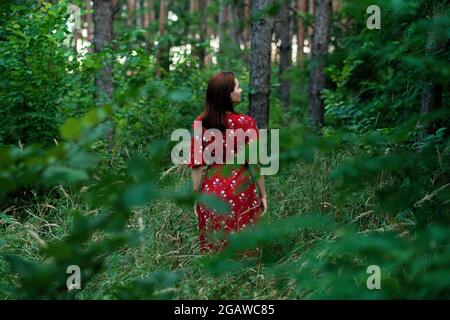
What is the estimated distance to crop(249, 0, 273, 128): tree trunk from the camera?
760 centimetres

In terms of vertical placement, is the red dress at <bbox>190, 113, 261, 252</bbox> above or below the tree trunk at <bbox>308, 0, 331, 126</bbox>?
below

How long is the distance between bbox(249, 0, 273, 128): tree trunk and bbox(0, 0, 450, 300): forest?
0.02 metres

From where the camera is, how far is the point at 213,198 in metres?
1.71

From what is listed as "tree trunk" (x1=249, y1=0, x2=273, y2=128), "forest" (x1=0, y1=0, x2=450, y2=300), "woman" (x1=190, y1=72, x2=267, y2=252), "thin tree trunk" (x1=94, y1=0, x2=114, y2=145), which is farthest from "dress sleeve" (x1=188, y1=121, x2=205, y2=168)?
"thin tree trunk" (x1=94, y1=0, x2=114, y2=145)

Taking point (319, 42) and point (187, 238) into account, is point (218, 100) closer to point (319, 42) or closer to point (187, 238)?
point (187, 238)

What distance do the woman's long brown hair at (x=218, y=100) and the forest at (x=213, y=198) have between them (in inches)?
22.9

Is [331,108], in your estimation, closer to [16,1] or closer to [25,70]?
[25,70]

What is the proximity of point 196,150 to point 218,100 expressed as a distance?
45cm

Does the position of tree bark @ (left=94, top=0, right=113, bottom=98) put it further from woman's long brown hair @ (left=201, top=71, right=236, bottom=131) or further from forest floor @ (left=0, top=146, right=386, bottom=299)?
woman's long brown hair @ (left=201, top=71, right=236, bottom=131)

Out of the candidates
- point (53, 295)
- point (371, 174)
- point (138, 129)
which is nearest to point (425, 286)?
point (371, 174)

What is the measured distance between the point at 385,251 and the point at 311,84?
919cm

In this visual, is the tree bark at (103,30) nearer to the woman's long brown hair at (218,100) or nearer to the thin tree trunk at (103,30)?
the thin tree trunk at (103,30)

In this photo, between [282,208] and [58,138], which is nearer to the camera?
[282,208]

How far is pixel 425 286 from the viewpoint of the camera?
1.87m
